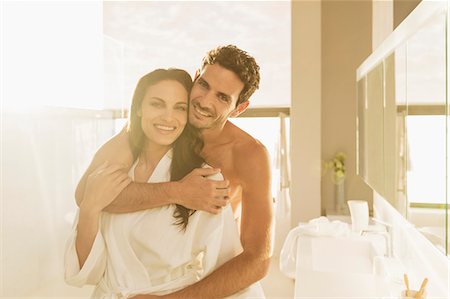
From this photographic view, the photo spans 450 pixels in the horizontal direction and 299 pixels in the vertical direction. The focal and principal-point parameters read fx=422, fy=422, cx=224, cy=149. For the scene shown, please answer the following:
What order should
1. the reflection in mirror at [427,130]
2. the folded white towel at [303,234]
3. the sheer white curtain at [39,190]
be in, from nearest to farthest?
the reflection in mirror at [427,130] < the sheer white curtain at [39,190] < the folded white towel at [303,234]

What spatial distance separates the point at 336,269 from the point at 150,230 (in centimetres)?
65

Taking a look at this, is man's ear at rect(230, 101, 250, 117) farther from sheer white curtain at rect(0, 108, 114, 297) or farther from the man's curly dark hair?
sheer white curtain at rect(0, 108, 114, 297)

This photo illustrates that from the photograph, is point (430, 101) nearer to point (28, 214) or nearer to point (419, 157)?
point (419, 157)

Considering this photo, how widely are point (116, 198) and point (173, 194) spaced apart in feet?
0.45

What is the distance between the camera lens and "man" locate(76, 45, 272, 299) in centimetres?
100

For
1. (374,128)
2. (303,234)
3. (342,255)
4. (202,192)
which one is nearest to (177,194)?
(202,192)

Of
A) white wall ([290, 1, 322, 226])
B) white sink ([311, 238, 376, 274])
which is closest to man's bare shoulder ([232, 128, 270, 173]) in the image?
white sink ([311, 238, 376, 274])

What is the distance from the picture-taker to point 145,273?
1029 millimetres

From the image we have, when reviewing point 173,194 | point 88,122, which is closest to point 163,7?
point 88,122

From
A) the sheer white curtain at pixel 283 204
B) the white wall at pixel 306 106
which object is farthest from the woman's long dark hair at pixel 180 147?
the white wall at pixel 306 106

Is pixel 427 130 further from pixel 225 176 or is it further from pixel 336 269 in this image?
pixel 336 269

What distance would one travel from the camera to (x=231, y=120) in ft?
3.64

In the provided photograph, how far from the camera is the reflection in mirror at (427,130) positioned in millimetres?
845

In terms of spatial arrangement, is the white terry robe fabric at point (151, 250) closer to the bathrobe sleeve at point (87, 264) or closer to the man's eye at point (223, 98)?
the bathrobe sleeve at point (87, 264)
